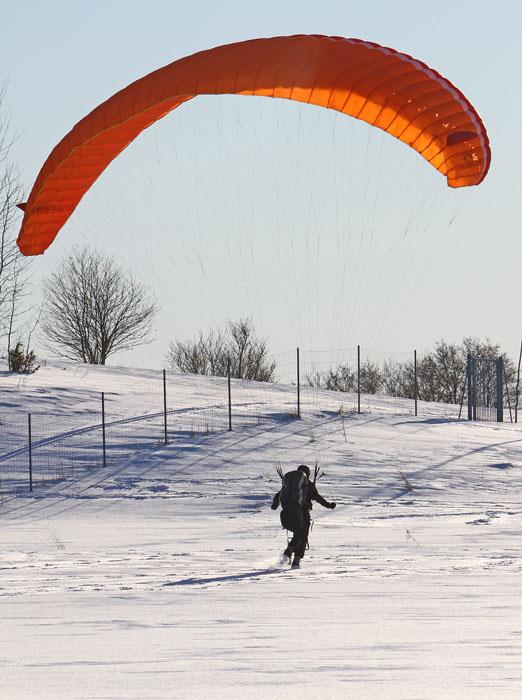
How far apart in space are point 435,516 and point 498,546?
4.98m

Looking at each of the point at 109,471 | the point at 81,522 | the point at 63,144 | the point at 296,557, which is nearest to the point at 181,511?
the point at 81,522

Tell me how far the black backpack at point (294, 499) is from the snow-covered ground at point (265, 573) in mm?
501

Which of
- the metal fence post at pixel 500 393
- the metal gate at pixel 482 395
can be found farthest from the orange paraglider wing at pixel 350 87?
the metal fence post at pixel 500 393

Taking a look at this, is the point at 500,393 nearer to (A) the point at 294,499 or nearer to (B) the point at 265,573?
(A) the point at 294,499

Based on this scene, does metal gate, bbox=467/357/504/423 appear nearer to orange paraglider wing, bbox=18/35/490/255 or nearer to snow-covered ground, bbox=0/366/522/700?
snow-covered ground, bbox=0/366/522/700

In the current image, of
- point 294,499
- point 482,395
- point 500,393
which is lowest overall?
point 294,499

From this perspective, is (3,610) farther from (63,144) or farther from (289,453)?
(289,453)

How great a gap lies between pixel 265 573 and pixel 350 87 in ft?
23.7

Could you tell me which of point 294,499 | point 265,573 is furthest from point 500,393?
point 265,573

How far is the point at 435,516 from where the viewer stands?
19.6 m

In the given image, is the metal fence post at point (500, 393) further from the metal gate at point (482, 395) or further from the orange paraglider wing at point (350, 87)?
the orange paraglider wing at point (350, 87)

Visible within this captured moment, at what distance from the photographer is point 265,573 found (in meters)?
11.9

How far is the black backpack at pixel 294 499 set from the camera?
12891 mm

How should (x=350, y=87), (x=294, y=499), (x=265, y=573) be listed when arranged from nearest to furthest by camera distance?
(x=265, y=573) < (x=294, y=499) < (x=350, y=87)
